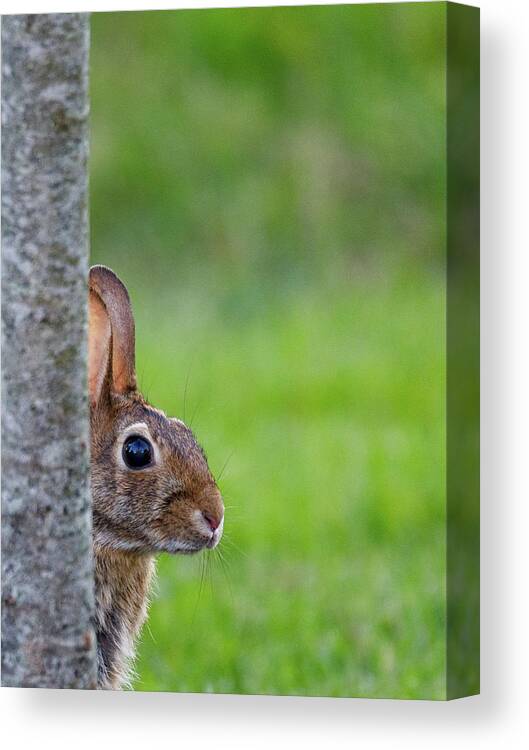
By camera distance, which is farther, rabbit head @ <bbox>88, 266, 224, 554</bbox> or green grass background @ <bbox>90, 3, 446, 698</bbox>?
green grass background @ <bbox>90, 3, 446, 698</bbox>

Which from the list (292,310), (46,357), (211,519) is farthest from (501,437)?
(292,310)

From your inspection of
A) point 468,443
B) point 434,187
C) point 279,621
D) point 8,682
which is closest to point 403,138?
point 434,187

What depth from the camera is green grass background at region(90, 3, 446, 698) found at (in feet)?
13.9

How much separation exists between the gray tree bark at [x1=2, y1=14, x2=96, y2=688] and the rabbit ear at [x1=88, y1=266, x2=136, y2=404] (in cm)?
8

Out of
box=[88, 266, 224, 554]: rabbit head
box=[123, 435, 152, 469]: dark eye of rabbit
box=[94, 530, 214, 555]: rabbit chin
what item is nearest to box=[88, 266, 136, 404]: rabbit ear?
box=[88, 266, 224, 554]: rabbit head

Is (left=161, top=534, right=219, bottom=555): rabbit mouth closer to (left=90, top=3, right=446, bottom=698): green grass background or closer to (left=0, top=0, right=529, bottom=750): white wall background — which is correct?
(left=90, top=3, right=446, bottom=698): green grass background

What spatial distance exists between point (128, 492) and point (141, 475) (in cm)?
4

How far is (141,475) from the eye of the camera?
13.1ft

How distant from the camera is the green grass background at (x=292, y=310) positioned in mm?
4246

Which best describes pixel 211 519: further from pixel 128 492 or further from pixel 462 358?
pixel 462 358

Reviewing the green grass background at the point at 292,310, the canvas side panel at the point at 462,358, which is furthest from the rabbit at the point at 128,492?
the canvas side panel at the point at 462,358

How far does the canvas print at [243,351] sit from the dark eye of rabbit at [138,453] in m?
0.02

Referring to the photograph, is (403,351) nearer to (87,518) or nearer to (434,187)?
(434,187)

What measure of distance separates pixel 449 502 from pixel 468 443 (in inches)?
4.9
